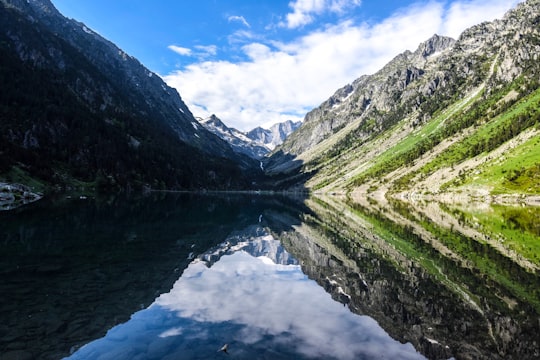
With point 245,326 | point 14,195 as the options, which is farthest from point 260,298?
point 14,195

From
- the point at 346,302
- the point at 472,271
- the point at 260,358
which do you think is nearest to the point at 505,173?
the point at 472,271

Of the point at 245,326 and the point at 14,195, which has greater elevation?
the point at 14,195

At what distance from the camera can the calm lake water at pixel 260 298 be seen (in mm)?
13742

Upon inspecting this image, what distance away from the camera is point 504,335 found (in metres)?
15.4

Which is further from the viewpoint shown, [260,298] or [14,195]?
[14,195]

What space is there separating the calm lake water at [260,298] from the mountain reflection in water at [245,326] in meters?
0.08

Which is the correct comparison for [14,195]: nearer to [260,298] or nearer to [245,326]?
[260,298]

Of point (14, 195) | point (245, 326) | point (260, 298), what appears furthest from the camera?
A: point (14, 195)

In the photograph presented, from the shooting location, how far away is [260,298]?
2072cm

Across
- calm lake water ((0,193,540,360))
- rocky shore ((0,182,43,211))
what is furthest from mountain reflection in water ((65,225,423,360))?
rocky shore ((0,182,43,211))

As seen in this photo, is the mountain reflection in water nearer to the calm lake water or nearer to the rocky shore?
the calm lake water

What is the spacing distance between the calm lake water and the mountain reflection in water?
76 millimetres

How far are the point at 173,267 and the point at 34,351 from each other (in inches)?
573

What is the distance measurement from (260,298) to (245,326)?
4943 mm
